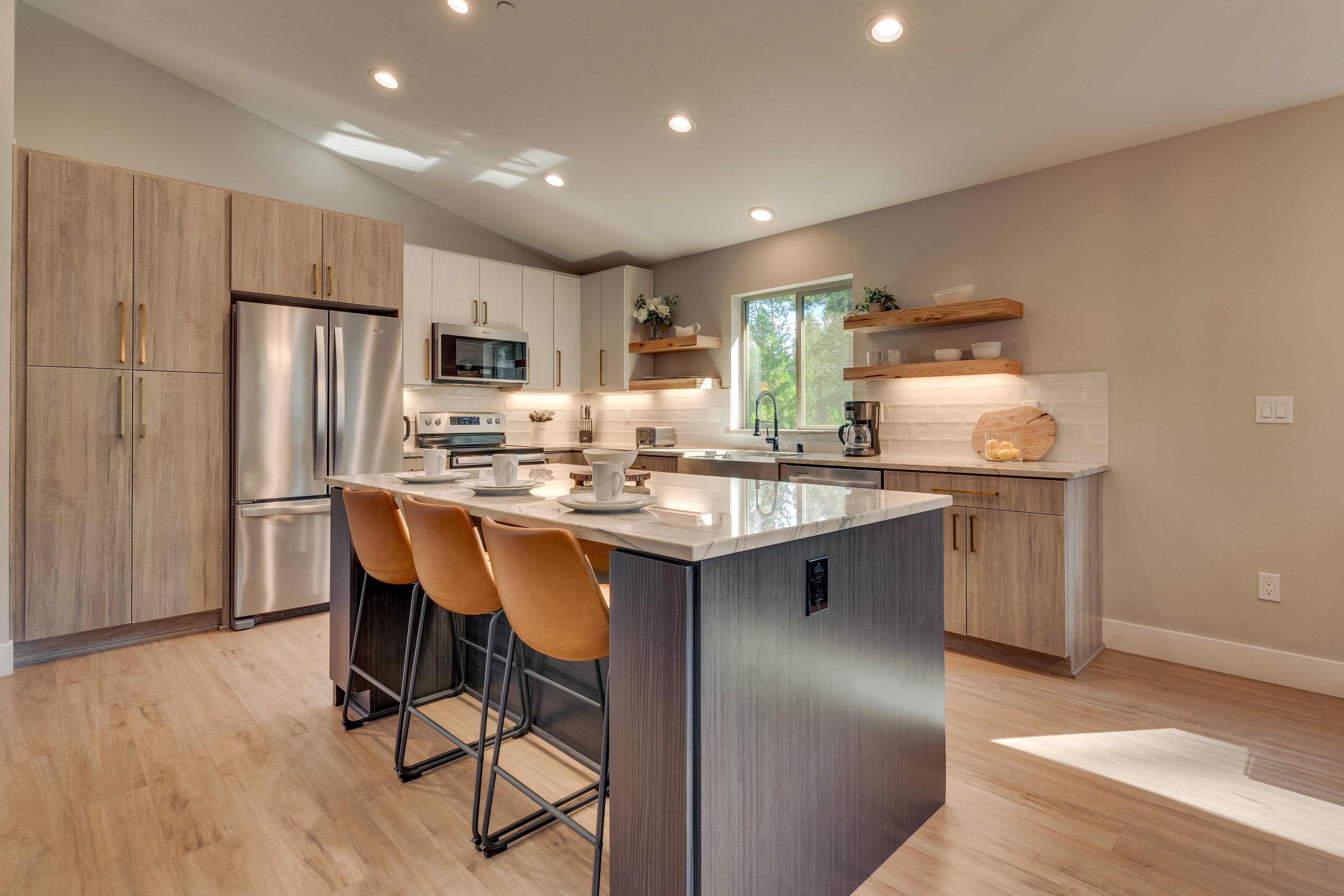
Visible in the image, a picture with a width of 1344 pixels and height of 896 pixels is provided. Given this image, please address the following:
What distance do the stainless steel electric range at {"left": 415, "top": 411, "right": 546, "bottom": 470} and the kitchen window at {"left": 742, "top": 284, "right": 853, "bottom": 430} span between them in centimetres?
173

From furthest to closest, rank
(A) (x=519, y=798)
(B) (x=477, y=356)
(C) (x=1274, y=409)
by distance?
(B) (x=477, y=356) < (C) (x=1274, y=409) < (A) (x=519, y=798)

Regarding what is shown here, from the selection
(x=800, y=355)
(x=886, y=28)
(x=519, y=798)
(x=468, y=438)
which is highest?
(x=886, y=28)

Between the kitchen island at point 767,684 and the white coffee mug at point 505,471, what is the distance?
0.36 ft

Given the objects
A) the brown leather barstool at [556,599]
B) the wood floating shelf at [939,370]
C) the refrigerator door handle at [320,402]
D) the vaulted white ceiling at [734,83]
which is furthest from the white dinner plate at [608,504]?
the refrigerator door handle at [320,402]

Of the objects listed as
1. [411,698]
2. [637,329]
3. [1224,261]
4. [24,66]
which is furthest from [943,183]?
[24,66]

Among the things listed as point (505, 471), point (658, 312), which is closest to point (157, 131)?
point (658, 312)

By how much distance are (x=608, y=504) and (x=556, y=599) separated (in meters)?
0.24

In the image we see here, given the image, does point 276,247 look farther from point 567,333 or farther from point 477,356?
point 567,333

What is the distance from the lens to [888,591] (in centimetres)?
168

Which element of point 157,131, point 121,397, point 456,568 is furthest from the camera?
point 157,131

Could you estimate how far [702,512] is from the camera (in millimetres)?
1545

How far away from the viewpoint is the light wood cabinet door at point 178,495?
3.30m

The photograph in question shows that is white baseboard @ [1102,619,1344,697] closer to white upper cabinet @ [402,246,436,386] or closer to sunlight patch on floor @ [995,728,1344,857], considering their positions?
sunlight patch on floor @ [995,728,1344,857]

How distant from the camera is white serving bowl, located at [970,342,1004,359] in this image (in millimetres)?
3412
